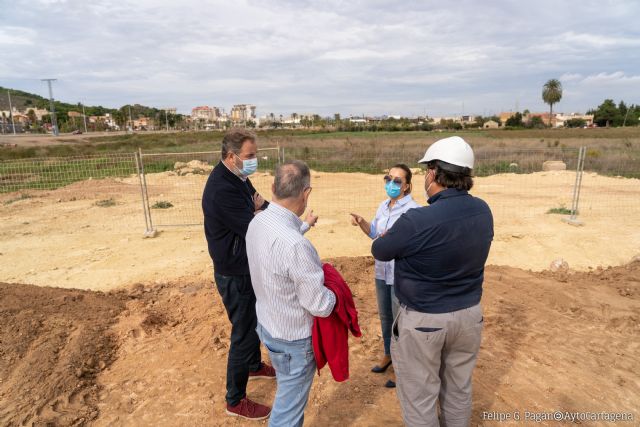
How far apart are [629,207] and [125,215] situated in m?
14.0

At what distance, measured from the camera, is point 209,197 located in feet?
9.64

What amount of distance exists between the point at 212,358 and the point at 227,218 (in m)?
1.92

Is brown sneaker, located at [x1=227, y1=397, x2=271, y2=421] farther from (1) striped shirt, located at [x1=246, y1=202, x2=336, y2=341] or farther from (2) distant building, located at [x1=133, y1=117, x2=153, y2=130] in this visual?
(2) distant building, located at [x1=133, y1=117, x2=153, y2=130]

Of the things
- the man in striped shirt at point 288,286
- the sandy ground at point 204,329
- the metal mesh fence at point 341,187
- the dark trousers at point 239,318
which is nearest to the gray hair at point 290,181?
the man in striped shirt at point 288,286

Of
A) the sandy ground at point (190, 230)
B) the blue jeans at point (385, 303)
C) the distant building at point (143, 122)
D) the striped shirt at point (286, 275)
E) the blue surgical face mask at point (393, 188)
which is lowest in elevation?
the sandy ground at point (190, 230)

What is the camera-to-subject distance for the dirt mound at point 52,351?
339 cm

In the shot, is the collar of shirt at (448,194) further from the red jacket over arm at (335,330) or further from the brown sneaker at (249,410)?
the brown sneaker at (249,410)

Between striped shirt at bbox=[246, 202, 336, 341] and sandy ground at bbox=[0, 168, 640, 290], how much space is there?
4.81 metres

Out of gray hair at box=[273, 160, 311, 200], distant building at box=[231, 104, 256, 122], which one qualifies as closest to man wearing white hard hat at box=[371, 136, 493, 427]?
gray hair at box=[273, 160, 311, 200]

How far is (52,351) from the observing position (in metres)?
4.14

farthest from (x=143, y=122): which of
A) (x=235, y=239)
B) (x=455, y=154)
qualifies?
(x=455, y=154)

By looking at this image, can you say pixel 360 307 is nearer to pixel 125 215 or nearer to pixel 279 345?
pixel 279 345

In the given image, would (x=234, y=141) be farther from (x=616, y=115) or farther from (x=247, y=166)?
(x=616, y=115)

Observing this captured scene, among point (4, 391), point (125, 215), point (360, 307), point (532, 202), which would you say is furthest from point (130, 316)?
point (532, 202)
